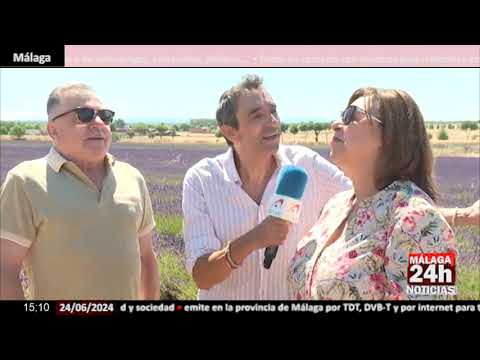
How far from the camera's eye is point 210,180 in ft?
10.3

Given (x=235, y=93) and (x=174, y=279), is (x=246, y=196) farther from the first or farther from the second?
(x=174, y=279)

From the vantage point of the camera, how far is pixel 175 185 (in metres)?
3.46

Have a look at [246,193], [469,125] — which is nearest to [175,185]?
[246,193]

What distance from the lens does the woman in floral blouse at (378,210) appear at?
2502 millimetres

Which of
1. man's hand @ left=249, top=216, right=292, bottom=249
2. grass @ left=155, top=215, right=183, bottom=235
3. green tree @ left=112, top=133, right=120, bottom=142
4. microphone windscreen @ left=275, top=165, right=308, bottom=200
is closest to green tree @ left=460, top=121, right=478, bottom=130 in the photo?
microphone windscreen @ left=275, top=165, right=308, bottom=200

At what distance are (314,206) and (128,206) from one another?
890 mm

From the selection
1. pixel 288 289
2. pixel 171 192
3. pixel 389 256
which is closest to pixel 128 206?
pixel 171 192
